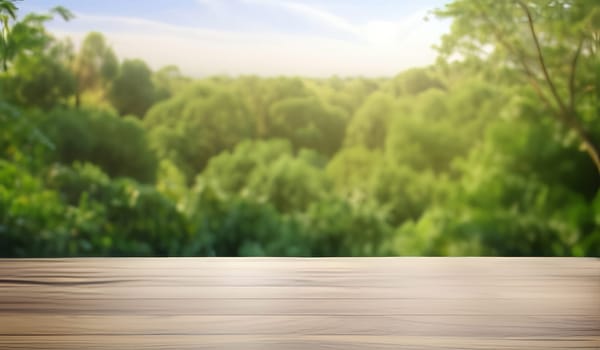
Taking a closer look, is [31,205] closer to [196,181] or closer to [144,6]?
[196,181]

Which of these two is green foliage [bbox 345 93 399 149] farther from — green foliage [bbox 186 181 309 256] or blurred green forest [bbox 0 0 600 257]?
green foliage [bbox 186 181 309 256]

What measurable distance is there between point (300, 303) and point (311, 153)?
1.45 meters

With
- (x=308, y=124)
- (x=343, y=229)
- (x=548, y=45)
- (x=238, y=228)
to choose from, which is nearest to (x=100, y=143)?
(x=238, y=228)

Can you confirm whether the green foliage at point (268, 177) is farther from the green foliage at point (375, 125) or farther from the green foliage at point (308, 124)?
the green foliage at point (375, 125)

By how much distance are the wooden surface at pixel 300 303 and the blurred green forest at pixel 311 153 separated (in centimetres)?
91

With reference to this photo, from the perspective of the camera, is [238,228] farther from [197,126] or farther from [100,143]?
[100,143]

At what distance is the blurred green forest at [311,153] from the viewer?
249 cm

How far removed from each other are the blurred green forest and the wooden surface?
35.7 inches

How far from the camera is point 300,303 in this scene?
122 centimetres

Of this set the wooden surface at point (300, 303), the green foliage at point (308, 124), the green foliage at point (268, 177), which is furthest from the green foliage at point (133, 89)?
the wooden surface at point (300, 303)

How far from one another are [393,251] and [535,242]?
592 millimetres

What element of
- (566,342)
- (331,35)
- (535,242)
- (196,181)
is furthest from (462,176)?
(566,342)

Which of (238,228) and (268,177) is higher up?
(268,177)

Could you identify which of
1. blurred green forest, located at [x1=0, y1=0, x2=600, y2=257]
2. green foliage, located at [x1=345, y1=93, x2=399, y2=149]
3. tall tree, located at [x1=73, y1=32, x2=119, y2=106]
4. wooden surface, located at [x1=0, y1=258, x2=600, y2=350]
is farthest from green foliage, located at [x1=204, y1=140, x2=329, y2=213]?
wooden surface, located at [x1=0, y1=258, x2=600, y2=350]
